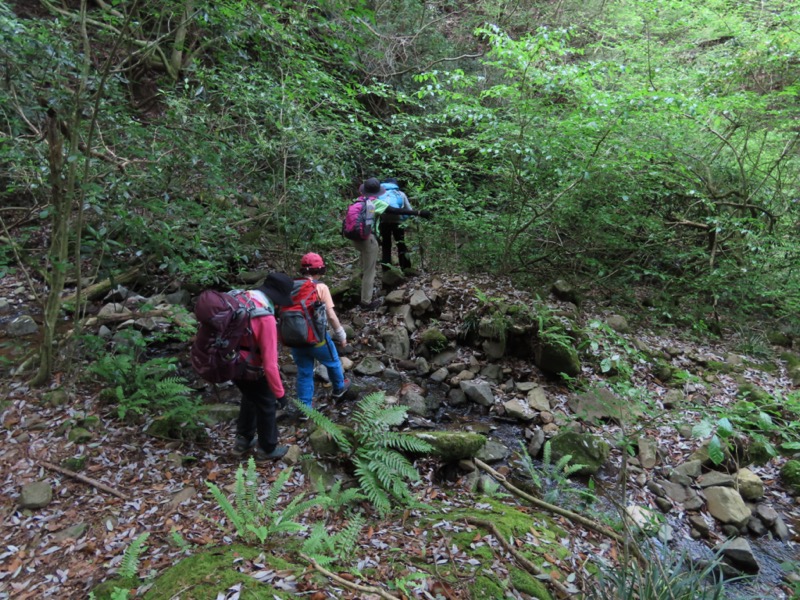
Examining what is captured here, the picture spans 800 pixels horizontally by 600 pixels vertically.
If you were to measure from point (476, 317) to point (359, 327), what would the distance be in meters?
2.23

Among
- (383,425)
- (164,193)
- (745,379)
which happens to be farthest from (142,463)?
(745,379)

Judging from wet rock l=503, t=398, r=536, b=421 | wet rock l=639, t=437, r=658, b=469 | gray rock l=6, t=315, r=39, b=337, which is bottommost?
wet rock l=639, t=437, r=658, b=469

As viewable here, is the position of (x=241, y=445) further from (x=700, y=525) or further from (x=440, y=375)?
(x=700, y=525)

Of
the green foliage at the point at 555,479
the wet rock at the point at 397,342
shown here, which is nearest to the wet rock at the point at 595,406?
the green foliage at the point at 555,479

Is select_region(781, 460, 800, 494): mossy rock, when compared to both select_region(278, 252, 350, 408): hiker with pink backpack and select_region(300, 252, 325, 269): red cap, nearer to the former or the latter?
select_region(278, 252, 350, 408): hiker with pink backpack

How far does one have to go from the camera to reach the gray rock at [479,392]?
20.7 ft

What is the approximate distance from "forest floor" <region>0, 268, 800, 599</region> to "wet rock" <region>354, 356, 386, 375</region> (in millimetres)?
1647

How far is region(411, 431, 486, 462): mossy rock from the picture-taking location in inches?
190

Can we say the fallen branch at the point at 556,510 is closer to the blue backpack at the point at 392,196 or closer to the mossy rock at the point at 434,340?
the mossy rock at the point at 434,340

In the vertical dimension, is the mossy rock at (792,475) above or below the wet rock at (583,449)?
below

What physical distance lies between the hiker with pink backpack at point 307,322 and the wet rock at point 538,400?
10.0ft

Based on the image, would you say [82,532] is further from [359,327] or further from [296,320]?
[359,327]

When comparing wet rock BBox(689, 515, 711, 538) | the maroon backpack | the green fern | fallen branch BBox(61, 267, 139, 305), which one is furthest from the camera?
fallen branch BBox(61, 267, 139, 305)

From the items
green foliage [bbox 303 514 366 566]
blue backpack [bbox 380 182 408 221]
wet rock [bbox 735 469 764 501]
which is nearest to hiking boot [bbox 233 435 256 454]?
green foliage [bbox 303 514 366 566]
